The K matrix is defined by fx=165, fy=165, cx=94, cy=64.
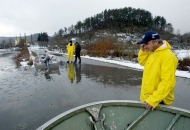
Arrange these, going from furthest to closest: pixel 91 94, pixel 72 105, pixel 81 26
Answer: pixel 81 26 < pixel 91 94 < pixel 72 105

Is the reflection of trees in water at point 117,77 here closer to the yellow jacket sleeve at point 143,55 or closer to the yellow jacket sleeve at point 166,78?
the yellow jacket sleeve at point 143,55

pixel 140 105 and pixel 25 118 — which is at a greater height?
pixel 140 105

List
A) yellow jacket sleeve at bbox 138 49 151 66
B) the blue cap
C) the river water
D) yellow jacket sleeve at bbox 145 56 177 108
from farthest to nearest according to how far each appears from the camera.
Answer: the river water, yellow jacket sleeve at bbox 138 49 151 66, the blue cap, yellow jacket sleeve at bbox 145 56 177 108

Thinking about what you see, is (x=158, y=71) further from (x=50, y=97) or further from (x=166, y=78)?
(x=50, y=97)

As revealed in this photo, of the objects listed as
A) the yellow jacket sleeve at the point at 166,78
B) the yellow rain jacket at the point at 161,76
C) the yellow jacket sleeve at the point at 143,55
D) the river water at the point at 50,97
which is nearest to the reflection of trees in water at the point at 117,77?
the river water at the point at 50,97

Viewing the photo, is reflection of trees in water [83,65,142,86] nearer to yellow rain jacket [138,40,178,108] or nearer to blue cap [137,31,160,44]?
yellow rain jacket [138,40,178,108]

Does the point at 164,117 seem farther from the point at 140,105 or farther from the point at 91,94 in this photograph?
the point at 91,94

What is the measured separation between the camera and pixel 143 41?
265 centimetres

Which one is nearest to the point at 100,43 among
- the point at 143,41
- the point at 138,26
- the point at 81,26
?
the point at 143,41

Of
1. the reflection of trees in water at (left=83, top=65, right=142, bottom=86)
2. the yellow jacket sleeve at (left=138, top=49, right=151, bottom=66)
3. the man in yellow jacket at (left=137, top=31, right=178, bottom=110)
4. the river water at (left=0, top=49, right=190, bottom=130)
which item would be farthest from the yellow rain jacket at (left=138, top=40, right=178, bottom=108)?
the reflection of trees in water at (left=83, top=65, right=142, bottom=86)

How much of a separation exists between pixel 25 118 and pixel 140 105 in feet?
10.0

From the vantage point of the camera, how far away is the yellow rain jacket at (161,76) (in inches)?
96.2

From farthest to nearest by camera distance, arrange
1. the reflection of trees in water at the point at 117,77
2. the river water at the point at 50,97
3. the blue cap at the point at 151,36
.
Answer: the reflection of trees in water at the point at 117,77, the river water at the point at 50,97, the blue cap at the point at 151,36

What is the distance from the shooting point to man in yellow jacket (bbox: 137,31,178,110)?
2.45 metres
